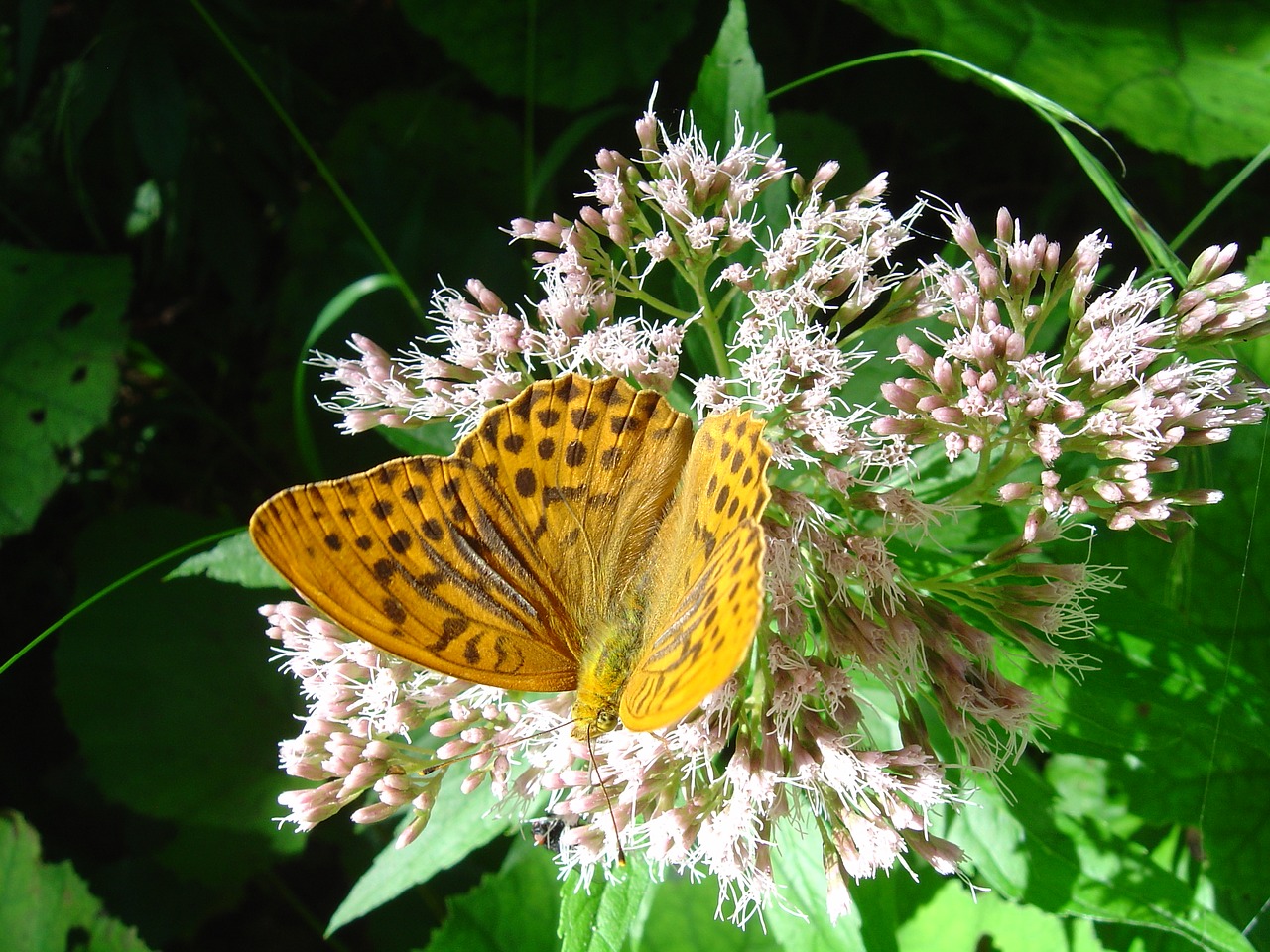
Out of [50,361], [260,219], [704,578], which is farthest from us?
[260,219]

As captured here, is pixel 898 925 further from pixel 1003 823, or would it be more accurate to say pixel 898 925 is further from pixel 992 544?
pixel 992 544

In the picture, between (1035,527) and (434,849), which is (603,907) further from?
(1035,527)

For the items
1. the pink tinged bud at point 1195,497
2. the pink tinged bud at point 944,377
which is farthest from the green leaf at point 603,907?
the pink tinged bud at point 1195,497

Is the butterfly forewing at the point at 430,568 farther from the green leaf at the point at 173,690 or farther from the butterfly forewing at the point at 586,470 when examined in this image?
the green leaf at the point at 173,690

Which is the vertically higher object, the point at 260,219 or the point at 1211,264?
the point at 260,219

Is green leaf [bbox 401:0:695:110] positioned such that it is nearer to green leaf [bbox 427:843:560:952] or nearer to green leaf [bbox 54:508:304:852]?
green leaf [bbox 54:508:304:852]

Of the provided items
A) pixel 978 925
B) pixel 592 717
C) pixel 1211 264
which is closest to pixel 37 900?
pixel 592 717

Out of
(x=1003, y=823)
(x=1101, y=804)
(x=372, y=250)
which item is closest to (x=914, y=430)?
(x=1003, y=823)
